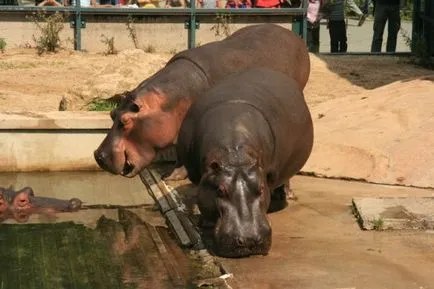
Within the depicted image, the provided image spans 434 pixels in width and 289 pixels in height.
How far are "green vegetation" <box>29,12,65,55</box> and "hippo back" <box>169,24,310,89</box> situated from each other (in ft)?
22.2

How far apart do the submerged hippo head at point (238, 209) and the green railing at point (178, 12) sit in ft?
32.9

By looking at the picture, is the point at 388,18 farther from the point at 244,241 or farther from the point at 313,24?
the point at 244,241

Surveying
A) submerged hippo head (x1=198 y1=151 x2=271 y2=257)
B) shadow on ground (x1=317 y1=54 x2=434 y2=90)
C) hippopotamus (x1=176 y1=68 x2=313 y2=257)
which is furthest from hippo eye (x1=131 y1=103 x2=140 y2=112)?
shadow on ground (x1=317 y1=54 x2=434 y2=90)

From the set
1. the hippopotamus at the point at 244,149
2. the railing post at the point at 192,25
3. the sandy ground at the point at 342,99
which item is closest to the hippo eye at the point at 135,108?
the hippopotamus at the point at 244,149

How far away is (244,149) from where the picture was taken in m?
6.27

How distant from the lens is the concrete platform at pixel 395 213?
6934 mm

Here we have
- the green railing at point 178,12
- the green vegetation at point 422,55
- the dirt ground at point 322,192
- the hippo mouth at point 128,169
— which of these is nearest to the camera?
the dirt ground at point 322,192

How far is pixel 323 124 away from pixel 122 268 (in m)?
4.09

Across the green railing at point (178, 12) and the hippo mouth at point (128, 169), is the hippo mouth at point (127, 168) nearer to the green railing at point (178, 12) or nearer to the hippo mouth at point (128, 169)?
the hippo mouth at point (128, 169)

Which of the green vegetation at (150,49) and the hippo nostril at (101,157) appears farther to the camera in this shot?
the green vegetation at (150,49)

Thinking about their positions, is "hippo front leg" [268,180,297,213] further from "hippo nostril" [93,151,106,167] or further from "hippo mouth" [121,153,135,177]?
"hippo nostril" [93,151,106,167]

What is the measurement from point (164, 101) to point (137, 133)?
343 millimetres

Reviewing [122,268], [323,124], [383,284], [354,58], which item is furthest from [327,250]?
[354,58]

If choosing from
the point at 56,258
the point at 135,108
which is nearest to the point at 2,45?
the point at 135,108
